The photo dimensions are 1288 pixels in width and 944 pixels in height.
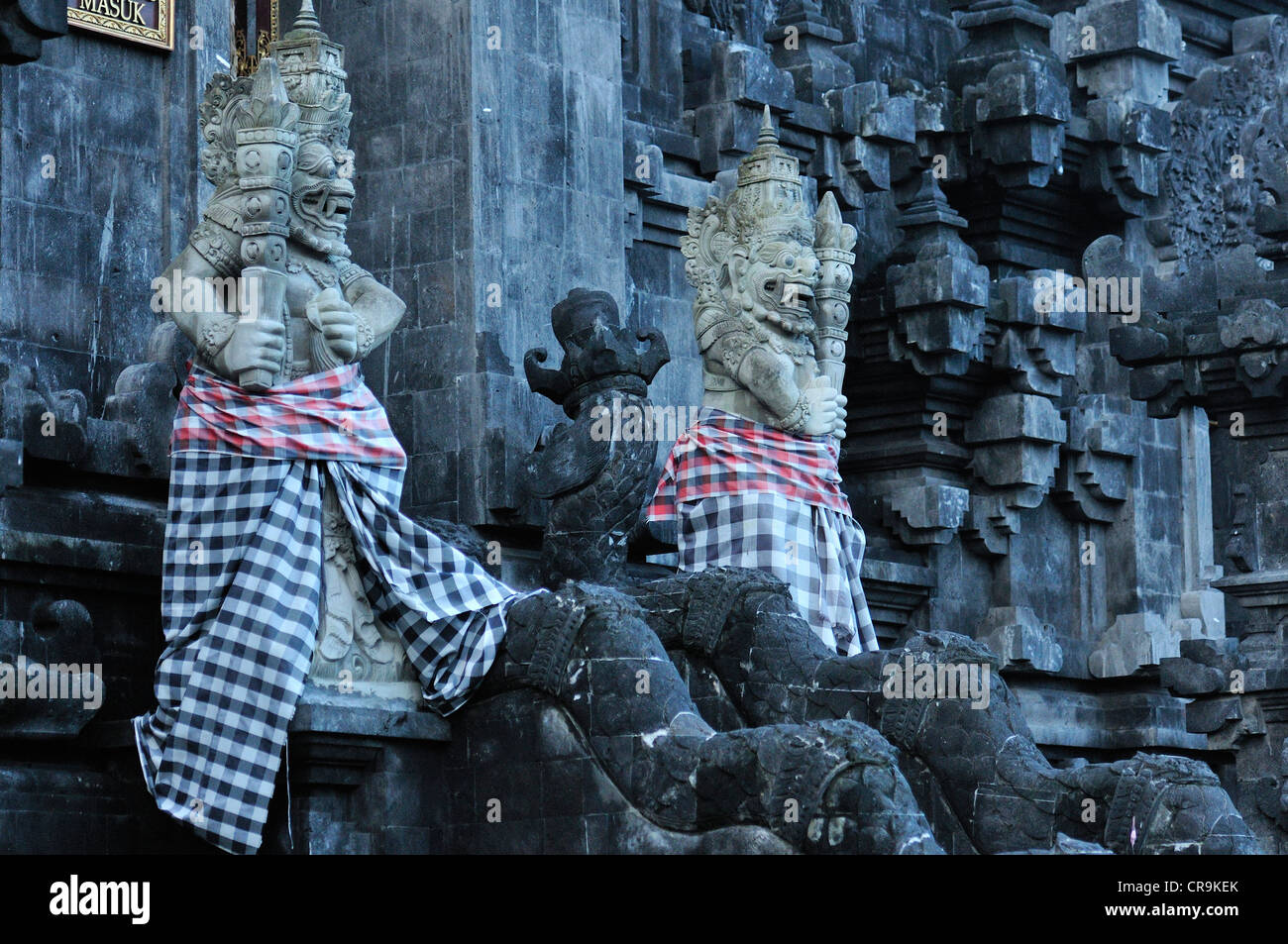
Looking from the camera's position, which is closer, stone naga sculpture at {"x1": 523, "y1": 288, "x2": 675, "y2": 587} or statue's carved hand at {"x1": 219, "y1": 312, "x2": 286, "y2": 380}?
statue's carved hand at {"x1": 219, "y1": 312, "x2": 286, "y2": 380}

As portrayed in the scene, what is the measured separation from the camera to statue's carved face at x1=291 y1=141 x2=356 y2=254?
18.9m

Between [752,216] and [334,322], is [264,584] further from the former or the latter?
[752,216]

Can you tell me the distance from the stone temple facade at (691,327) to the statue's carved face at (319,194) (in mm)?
1719

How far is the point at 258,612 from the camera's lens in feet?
59.5

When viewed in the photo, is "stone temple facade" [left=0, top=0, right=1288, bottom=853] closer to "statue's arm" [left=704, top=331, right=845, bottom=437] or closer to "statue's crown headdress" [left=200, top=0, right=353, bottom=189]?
"statue's arm" [left=704, top=331, right=845, bottom=437]

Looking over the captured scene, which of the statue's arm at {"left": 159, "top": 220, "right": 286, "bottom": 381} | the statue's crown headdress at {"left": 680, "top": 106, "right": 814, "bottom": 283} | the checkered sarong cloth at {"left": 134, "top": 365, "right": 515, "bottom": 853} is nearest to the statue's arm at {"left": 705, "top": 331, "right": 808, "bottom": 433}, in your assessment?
the statue's crown headdress at {"left": 680, "top": 106, "right": 814, "bottom": 283}

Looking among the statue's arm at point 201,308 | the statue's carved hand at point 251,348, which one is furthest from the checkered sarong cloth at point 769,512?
the statue's arm at point 201,308

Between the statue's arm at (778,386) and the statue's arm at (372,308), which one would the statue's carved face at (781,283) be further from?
the statue's arm at (372,308)

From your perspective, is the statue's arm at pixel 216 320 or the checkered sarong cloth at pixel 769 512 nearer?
the statue's arm at pixel 216 320

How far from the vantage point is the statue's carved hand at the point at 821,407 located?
2177cm

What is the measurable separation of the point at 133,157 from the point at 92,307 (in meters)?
1.14

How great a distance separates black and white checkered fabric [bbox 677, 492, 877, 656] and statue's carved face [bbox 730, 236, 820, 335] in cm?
123

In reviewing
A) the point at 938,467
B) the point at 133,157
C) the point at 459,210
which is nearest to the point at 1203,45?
the point at 938,467

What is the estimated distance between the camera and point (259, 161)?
18.6 metres
